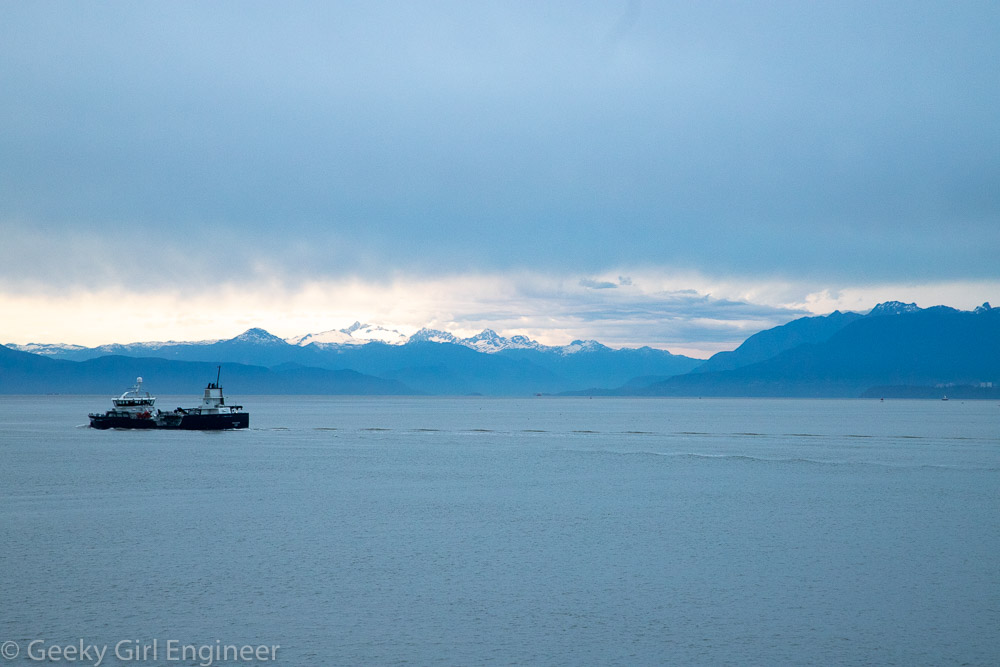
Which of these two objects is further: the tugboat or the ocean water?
the tugboat

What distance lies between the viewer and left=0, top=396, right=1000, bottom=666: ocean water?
23984 millimetres

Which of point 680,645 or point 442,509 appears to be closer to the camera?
point 680,645

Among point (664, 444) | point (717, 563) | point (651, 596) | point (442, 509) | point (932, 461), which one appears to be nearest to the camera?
point (651, 596)

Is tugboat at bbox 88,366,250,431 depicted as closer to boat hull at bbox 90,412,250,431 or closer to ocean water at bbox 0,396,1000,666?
boat hull at bbox 90,412,250,431

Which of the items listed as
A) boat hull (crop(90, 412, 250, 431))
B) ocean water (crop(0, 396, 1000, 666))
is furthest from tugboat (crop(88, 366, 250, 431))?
ocean water (crop(0, 396, 1000, 666))

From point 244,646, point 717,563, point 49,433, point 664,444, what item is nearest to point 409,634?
point 244,646

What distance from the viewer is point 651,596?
2895cm

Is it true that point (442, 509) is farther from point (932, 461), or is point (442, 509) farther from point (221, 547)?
point (932, 461)

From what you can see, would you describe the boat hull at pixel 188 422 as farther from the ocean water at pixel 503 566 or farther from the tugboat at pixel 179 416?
the ocean water at pixel 503 566

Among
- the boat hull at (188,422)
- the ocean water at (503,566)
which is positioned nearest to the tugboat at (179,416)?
the boat hull at (188,422)

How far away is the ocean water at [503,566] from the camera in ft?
78.7

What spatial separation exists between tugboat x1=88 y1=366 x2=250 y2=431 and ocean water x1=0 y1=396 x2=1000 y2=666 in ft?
182

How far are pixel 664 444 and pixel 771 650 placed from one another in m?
82.8

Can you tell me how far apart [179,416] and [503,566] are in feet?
339
